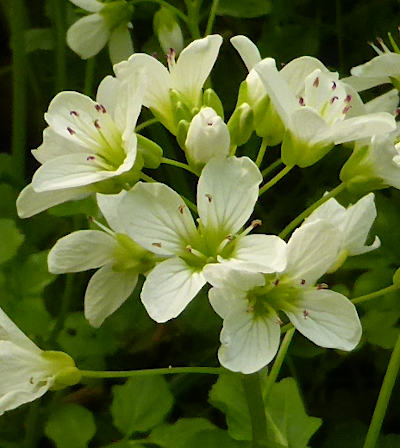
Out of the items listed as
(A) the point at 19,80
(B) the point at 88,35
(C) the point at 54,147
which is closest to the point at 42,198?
(C) the point at 54,147

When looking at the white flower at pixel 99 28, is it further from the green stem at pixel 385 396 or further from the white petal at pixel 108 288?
the green stem at pixel 385 396

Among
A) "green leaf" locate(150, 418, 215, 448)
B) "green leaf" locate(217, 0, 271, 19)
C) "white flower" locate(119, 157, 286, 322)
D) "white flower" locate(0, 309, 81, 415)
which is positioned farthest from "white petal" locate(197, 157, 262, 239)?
"green leaf" locate(217, 0, 271, 19)

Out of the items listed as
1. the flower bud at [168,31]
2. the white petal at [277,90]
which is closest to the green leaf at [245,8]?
the flower bud at [168,31]

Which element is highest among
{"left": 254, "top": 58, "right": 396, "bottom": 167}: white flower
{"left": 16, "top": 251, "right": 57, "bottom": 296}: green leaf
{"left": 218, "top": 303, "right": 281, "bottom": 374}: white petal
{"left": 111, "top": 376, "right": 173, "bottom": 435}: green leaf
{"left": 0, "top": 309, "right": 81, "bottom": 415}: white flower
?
{"left": 254, "top": 58, "right": 396, "bottom": 167}: white flower

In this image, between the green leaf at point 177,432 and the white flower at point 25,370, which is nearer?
the white flower at point 25,370

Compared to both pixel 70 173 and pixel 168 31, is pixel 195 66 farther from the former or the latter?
pixel 168 31

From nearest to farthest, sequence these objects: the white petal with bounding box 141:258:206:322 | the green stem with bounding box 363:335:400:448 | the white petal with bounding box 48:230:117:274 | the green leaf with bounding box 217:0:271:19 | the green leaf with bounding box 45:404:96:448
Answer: the white petal with bounding box 141:258:206:322, the white petal with bounding box 48:230:117:274, the green stem with bounding box 363:335:400:448, the green leaf with bounding box 45:404:96:448, the green leaf with bounding box 217:0:271:19

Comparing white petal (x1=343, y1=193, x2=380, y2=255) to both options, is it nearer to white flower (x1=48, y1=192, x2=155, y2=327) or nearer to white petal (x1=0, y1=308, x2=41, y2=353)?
white flower (x1=48, y1=192, x2=155, y2=327)
